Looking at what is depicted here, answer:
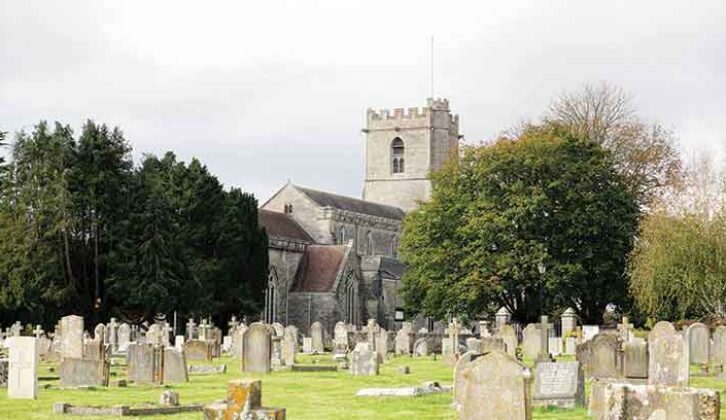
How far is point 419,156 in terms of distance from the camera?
329ft

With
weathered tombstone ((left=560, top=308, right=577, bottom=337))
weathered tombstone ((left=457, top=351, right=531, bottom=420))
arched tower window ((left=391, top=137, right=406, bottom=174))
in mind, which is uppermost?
arched tower window ((left=391, top=137, right=406, bottom=174))

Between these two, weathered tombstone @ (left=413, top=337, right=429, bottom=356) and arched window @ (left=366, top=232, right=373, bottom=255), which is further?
arched window @ (left=366, top=232, right=373, bottom=255)

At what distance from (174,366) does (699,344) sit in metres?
16.5

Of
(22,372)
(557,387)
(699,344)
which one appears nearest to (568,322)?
(699,344)

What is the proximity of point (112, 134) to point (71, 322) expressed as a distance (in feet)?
105

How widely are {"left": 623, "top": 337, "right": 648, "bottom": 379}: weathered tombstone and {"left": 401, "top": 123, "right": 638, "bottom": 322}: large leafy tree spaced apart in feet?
94.9

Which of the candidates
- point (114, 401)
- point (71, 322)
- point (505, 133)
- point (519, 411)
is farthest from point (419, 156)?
point (519, 411)

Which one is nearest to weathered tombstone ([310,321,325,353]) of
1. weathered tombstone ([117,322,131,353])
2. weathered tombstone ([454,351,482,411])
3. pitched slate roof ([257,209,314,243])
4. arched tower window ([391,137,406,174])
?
weathered tombstone ([117,322,131,353])

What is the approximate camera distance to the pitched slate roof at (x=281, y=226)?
82.6 metres

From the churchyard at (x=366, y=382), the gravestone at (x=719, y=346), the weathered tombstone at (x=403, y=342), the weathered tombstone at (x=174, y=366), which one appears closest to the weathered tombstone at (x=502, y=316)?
the weathered tombstone at (x=403, y=342)

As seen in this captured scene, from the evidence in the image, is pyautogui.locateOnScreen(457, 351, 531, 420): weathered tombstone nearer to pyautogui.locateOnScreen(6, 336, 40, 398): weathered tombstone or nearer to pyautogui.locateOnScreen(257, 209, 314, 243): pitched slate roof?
pyautogui.locateOnScreen(6, 336, 40, 398): weathered tombstone

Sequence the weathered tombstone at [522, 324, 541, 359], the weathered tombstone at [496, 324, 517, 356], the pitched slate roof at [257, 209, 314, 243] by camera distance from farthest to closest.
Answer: the pitched slate roof at [257, 209, 314, 243], the weathered tombstone at [522, 324, 541, 359], the weathered tombstone at [496, 324, 517, 356]

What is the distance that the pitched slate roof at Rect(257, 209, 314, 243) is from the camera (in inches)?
3250

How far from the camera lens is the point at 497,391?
40.6ft
